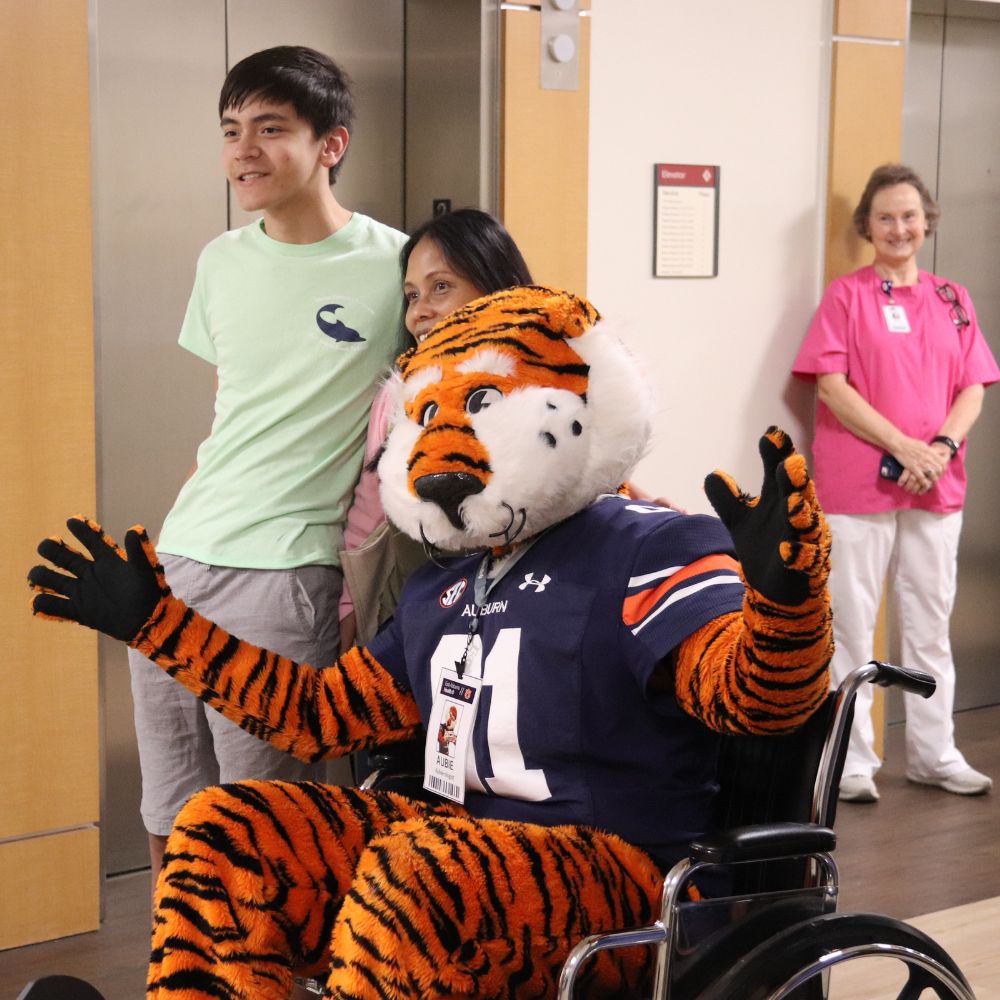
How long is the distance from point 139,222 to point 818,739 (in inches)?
96.6

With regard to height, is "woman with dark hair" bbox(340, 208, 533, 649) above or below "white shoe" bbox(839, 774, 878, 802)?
above

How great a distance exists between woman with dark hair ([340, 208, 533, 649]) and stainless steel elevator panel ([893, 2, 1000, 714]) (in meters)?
3.11

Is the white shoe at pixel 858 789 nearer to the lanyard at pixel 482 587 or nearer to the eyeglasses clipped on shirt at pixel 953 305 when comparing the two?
the eyeglasses clipped on shirt at pixel 953 305

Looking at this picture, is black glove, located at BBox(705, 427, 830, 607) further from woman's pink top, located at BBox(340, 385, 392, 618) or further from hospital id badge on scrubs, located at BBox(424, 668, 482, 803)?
woman's pink top, located at BBox(340, 385, 392, 618)

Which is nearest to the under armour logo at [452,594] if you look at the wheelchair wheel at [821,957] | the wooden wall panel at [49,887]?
the wheelchair wheel at [821,957]

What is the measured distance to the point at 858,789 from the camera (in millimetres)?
4367

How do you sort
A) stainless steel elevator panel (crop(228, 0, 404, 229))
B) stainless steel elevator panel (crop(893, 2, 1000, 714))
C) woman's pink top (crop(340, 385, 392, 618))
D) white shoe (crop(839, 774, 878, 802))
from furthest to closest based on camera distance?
stainless steel elevator panel (crop(893, 2, 1000, 714)) → white shoe (crop(839, 774, 878, 802)) → stainless steel elevator panel (crop(228, 0, 404, 229)) → woman's pink top (crop(340, 385, 392, 618))

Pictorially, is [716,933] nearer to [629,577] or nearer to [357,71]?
[629,577]

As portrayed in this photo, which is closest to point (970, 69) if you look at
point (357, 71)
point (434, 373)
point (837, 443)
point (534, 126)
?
point (837, 443)

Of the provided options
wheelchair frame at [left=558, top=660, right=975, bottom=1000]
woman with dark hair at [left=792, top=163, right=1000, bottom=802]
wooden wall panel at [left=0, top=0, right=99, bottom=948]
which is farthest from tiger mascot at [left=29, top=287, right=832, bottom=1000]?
woman with dark hair at [left=792, top=163, right=1000, bottom=802]

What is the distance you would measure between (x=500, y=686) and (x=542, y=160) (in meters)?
2.33

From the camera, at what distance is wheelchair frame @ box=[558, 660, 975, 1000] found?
5.55 ft

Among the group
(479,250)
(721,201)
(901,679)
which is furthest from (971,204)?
(901,679)

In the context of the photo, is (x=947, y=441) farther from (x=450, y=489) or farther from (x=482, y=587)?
(x=450, y=489)
